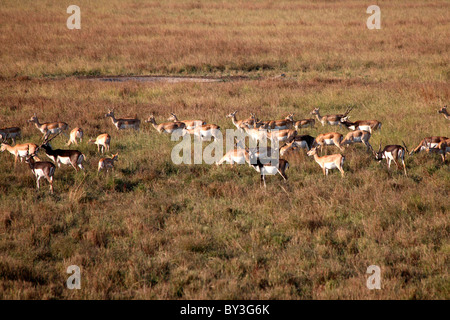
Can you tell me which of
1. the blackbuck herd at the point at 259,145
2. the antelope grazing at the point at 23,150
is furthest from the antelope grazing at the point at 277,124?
the antelope grazing at the point at 23,150

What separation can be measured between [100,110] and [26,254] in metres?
9.66

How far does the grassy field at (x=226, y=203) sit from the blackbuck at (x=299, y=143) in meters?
0.50

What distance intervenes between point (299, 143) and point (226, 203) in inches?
148

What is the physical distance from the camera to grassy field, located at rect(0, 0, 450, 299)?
6.57 metres

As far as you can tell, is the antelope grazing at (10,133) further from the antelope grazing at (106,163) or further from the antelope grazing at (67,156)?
the antelope grazing at (106,163)

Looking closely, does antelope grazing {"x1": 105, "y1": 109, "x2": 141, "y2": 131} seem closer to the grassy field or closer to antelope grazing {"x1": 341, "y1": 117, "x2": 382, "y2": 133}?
the grassy field

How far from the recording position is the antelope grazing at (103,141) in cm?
1178

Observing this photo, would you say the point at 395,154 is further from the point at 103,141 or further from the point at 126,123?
the point at 126,123

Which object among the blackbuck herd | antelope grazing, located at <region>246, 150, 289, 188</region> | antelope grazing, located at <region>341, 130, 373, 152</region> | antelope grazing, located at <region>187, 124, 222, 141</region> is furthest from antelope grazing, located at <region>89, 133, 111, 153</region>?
antelope grazing, located at <region>341, 130, 373, 152</region>

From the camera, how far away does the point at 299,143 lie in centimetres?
1218

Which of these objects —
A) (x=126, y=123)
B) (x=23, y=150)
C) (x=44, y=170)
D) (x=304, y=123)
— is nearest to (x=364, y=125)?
(x=304, y=123)

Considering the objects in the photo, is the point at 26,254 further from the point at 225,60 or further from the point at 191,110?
the point at 225,60
